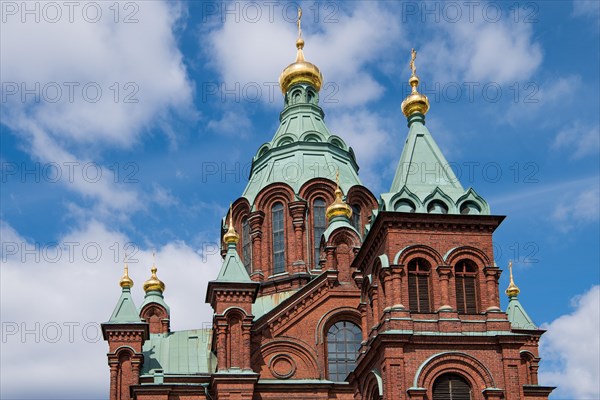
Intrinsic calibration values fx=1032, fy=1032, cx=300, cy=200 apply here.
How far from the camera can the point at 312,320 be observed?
36406 millimetres

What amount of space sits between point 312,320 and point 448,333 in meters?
6.97

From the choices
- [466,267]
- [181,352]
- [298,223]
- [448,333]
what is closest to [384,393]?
[448,333]

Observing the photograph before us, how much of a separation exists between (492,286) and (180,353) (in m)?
12.4

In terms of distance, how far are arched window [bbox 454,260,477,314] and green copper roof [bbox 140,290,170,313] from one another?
16.4 m

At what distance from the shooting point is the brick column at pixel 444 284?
31172 millimetres

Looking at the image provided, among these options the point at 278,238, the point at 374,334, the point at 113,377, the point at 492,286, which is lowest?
the point at 113,377

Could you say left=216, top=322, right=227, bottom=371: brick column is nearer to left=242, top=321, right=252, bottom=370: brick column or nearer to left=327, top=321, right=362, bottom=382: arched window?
left=242, top=321, right=252, bottom=370: brick column

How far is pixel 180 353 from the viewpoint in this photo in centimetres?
3784

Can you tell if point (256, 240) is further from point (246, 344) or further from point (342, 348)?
point (246, 344)

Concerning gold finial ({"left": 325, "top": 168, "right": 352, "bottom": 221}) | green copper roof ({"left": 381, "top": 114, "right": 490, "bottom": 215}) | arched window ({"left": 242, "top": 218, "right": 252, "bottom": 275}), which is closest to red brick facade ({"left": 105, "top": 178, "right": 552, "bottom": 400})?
green copper roof ({"left": 381, "top": 114, "right": 490, "bottom": 215})

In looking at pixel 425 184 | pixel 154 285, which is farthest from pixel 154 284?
pixel 425 184

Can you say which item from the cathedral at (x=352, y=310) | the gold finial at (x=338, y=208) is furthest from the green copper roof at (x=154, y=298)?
the gold finial at (x=338, y=208)

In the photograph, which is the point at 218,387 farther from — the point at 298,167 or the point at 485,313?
the point at 298,167

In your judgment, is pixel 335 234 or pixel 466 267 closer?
pixel 466 267
